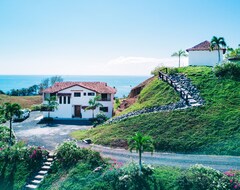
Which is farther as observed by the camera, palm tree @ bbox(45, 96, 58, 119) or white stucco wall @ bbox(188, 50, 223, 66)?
white stucco wall @ bbox(188, 50, 223, 66)

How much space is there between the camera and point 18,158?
22.8 m

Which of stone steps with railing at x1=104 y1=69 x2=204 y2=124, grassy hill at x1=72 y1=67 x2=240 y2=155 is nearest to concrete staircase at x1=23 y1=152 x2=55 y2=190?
grassy hill at x1=72 y1=67 x2=240 y2=155

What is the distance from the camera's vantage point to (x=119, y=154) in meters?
25.0

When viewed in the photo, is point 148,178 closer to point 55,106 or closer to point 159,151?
point 159,151

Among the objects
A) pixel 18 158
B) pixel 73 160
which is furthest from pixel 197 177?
pixel 18 158

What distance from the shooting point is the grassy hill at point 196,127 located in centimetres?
2559

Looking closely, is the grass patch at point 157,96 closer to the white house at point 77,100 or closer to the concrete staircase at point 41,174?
the white house at point 77,100

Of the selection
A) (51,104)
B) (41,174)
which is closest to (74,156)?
(41,174)

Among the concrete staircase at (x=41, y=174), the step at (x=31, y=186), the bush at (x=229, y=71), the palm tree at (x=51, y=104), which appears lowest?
the step at (x=31, y=186)

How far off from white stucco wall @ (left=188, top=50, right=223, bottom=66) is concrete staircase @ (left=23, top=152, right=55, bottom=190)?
3477 centimetres

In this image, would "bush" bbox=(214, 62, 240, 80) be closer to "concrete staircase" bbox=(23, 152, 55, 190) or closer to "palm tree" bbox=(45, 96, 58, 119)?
"palm tree" bbox=(45, 96, 58, 119)

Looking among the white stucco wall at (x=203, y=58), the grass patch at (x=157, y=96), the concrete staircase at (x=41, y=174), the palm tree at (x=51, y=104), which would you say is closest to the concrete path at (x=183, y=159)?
the concrete staircase at (x=41, y=174)

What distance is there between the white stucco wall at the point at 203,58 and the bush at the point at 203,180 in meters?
33.7

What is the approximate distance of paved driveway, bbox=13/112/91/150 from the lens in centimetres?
3084
